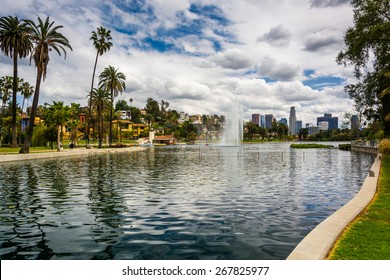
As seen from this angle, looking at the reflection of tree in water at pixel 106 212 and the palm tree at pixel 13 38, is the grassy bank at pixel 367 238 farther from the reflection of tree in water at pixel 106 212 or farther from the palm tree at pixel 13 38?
the palm tree at pixel 13 38

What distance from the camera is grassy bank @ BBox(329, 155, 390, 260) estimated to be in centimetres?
756

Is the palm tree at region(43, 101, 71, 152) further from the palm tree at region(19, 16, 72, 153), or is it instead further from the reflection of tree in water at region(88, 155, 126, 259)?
the reflection of tree in water at region(88, 155, 126, 259)

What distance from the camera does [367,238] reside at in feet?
29.1

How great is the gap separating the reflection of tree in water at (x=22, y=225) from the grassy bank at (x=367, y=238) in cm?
725

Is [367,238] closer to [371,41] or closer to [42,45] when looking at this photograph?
[371,41]

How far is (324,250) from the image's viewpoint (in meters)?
7.68

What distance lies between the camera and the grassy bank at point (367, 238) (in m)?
7.56

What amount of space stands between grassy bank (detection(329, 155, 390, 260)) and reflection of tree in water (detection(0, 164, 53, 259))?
7250mm

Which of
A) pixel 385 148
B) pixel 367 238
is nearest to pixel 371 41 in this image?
pixel 385 148

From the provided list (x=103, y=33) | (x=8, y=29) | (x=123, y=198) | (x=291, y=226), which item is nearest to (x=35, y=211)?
(x=123, y=198)

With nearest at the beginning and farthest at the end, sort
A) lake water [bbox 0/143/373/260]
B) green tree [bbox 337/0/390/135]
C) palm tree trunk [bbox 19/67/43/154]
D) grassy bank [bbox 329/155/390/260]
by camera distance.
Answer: grassy bank [bbox 329/155/390/260]
lake water [bbox 0/143/373/260]
green tree [bbox 337/0/390/135]
palm tree trunk [bbox 19/67/43/154]

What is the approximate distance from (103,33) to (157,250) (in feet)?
287

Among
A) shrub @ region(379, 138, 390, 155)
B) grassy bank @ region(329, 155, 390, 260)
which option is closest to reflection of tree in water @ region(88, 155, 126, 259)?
grassy bank @ region(329, 155, 390, 260)
